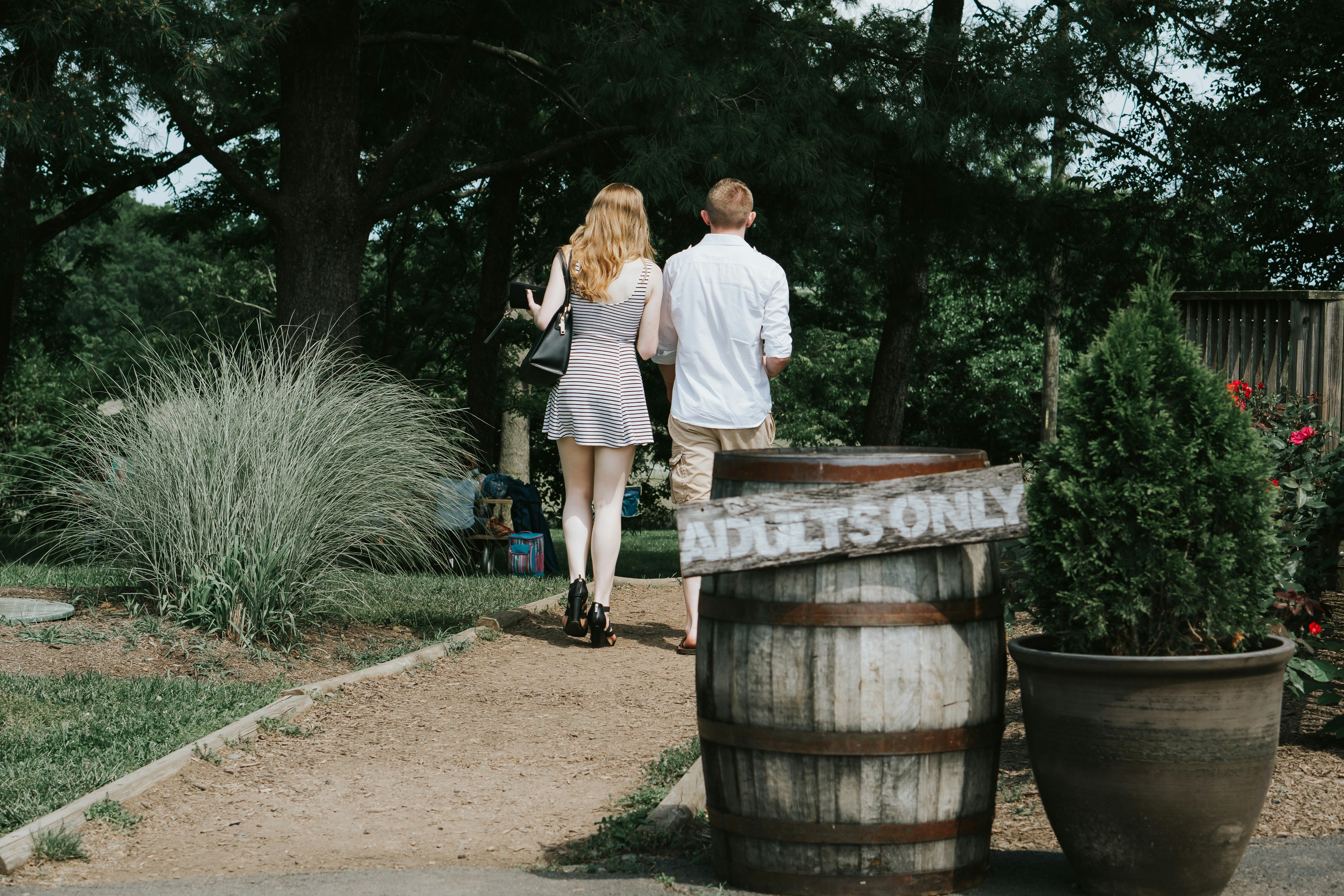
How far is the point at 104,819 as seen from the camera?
12.0 ft

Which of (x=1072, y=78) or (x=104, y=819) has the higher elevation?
(x=1072, y=78)

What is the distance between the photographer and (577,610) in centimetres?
641

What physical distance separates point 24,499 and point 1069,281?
891 cm

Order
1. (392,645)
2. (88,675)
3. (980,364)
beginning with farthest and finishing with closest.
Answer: (980,364) → (392,645) → (88,675)

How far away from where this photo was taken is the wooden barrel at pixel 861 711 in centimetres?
294

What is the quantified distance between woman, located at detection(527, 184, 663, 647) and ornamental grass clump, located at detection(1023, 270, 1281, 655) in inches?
121

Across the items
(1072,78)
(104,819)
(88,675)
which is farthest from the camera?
(1072,78)

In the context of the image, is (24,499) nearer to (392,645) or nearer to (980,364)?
(392,645)

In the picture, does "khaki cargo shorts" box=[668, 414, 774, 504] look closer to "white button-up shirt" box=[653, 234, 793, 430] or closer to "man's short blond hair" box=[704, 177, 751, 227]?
"white button-up shirt" box=[653, 234, 793, 430]

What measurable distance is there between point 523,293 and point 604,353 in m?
0.53

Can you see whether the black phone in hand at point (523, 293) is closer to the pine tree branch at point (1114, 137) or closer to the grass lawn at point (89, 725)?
the grass lawn at point (89, 725)

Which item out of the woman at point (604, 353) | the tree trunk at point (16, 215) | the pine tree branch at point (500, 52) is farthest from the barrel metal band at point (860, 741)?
the tree trunk at point (16, 215)

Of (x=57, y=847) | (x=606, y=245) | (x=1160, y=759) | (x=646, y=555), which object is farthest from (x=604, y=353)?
(x=646, y=555)

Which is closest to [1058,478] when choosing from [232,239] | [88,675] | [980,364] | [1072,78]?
[88,675]
